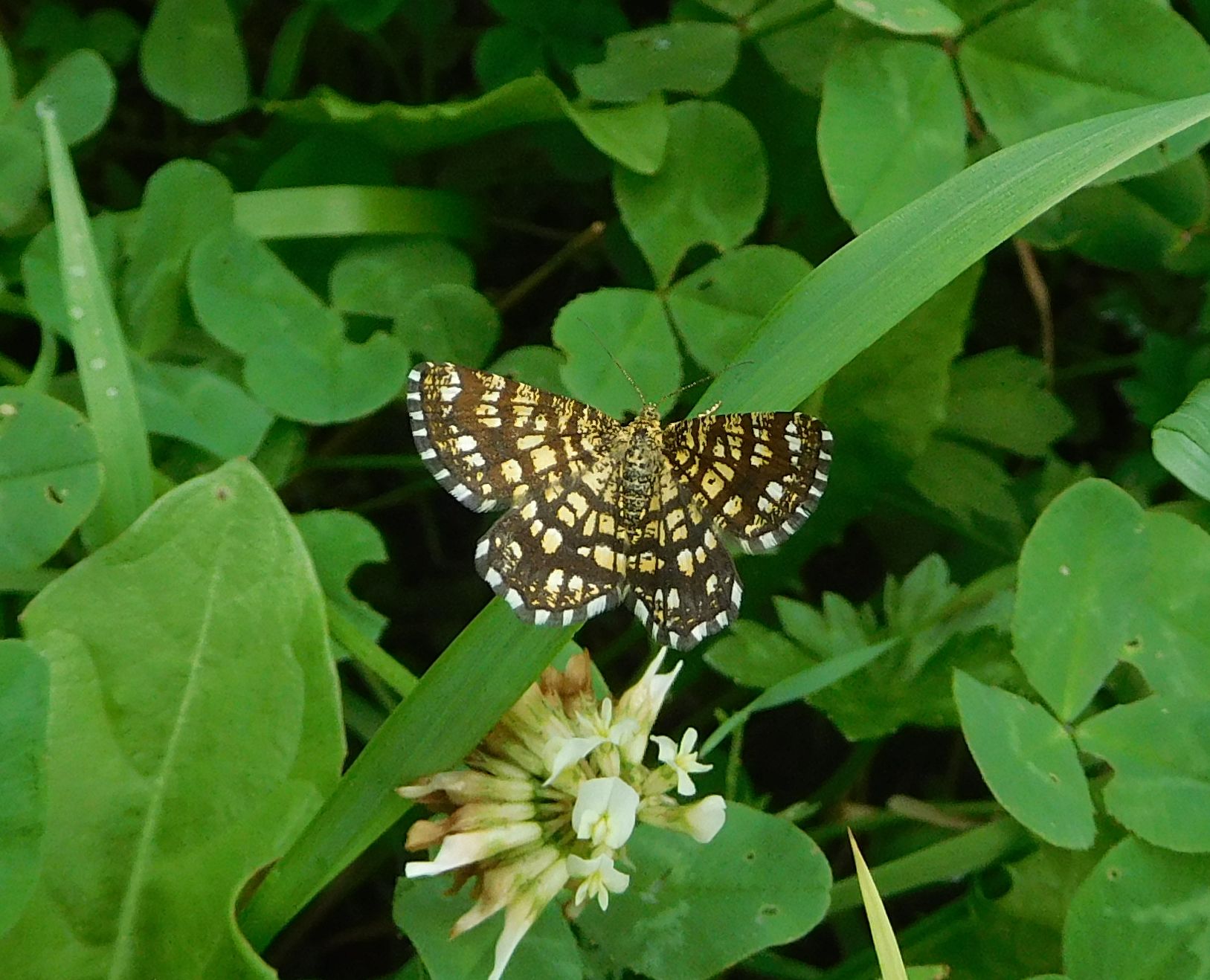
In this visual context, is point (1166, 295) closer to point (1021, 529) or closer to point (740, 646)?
point (1021, 529)

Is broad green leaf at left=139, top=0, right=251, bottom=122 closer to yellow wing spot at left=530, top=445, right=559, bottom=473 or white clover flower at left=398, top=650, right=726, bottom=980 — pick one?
yellow wing spot at left=530, top=445, right=559, bottom=473

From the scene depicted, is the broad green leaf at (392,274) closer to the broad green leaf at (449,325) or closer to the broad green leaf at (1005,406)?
the broad green leaf at (449,325)

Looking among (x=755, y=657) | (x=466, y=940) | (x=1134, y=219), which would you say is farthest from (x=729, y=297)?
(x=466, y=940)

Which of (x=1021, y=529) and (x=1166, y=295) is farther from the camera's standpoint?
(x=1166, y=295)

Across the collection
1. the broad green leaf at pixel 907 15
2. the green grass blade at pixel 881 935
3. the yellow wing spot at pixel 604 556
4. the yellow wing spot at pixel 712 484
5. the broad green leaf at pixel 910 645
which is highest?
the broad green leaf at pixel 907 15

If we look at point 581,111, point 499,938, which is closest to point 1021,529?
point 581,111

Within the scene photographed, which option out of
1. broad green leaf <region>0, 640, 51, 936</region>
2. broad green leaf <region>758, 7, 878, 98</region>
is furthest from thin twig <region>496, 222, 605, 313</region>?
broad green leaf <region>0, 640, 51, 936</region>

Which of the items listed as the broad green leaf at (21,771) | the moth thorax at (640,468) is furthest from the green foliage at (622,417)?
the moth thorax at (640,468)
